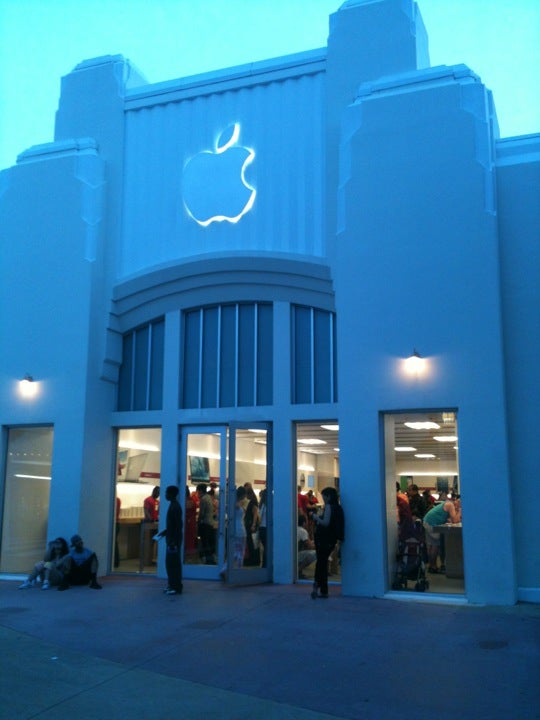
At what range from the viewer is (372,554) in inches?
398

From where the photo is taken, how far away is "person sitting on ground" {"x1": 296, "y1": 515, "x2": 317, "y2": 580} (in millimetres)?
11797

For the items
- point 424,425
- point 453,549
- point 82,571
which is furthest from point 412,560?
point 82,571

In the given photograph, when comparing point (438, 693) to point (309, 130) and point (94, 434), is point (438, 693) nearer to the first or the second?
point (94, 434)

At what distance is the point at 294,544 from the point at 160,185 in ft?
22.8

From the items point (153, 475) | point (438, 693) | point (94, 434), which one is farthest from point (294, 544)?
point (438, 693)

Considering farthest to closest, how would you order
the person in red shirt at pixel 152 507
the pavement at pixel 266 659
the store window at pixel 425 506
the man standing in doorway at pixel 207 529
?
the person in red shirt at pixel 152 507, the man standing in doorway at pixel 207 529, the store window at pixel 425 506, the pavement at pixel 266 659

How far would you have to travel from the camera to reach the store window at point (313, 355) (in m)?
12.0

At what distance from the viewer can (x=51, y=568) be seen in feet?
37.7

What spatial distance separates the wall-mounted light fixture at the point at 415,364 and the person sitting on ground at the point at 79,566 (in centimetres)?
590

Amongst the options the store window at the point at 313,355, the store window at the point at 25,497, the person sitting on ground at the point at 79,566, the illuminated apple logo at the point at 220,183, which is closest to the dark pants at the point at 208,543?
the person sitting on ground at the point at 79,566

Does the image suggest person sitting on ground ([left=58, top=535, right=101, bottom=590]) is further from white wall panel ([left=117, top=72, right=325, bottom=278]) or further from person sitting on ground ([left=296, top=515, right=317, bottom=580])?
white wall panel ([left=117, top=72, right=325, bottom=278])

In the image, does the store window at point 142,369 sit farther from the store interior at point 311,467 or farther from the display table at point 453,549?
the display table at point 453,549

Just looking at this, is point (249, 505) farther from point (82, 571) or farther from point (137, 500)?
point (82, 571)

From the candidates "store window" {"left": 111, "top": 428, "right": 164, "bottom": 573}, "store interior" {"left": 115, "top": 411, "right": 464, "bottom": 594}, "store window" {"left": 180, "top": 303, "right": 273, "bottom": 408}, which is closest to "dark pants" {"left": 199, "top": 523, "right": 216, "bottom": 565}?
"store interior" {"left": 115, "top": 411, "right": 464, "bottom": 594}
